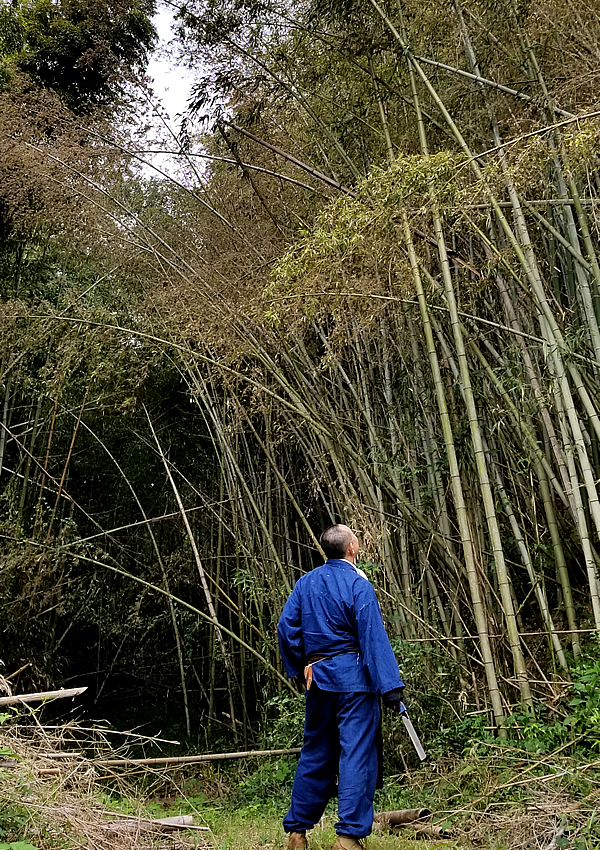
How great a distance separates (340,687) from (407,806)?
116 cm

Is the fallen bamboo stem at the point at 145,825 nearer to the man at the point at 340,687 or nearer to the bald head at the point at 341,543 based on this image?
the man at the point at 340,687

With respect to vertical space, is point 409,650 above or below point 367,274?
below

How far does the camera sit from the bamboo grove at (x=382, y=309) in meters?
3.37

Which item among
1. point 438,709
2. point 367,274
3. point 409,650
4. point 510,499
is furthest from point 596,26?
point 438,709

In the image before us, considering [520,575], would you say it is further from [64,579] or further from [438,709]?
[64,579]

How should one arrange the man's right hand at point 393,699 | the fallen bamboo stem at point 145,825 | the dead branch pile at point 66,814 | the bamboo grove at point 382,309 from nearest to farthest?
the dead branch pile at point 66,814 < the man's right hand at point 393,699 < the fallen bamboo stem at point 145,825 < the bamboo grove at point 382,309

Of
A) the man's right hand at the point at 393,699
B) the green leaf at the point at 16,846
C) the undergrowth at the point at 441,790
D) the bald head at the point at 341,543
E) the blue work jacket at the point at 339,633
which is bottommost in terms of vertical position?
the undergrowth at the point at 441,790

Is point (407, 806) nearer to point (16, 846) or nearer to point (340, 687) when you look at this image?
point (340, 687)

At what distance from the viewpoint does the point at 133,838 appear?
8.29ft

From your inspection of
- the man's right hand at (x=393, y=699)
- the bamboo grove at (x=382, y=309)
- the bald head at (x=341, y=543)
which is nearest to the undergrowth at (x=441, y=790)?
the bamboo grove at (x=382, y=309)

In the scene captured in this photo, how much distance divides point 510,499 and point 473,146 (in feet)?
6.48

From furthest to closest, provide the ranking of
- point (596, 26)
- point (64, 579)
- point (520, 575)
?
point (64, 579)
point (520, 575)
point (596, 26)

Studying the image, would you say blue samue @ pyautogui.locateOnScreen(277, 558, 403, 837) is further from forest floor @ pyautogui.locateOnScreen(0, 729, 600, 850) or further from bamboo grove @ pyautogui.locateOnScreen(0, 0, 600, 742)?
bamboo grove @ pyautogui.locateOnScreen(0, 0, 600, 742)

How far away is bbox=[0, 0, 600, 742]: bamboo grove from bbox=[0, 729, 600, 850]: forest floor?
1.11 ft
